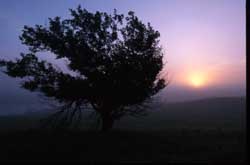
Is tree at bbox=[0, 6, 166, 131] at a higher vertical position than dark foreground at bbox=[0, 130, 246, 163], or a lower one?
higher

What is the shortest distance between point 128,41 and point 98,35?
2476mm

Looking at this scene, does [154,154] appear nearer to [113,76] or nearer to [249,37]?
[113,76]

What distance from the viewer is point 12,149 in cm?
2514

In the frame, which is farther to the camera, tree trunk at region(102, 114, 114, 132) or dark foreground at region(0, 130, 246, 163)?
tree trunk at region(102, 114, 114, 132)

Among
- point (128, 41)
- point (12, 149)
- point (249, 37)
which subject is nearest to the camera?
point (249, 37)

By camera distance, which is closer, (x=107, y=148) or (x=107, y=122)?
(x=107, y=148)

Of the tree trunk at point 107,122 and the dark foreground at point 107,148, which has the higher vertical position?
the tree trunk at point 107,122

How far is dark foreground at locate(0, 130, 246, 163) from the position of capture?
2194 centimetres

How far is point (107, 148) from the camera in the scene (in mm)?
25594

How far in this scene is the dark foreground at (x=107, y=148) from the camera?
2194cm

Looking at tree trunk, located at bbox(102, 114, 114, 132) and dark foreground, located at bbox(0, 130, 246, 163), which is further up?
tree trunk, located at bbox(102, 114, 114, 132)

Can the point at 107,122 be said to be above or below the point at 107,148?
above

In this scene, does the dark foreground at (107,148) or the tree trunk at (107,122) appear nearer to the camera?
the dark foreground at (107,148)

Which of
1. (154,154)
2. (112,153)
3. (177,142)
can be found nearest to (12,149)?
(112,153)
